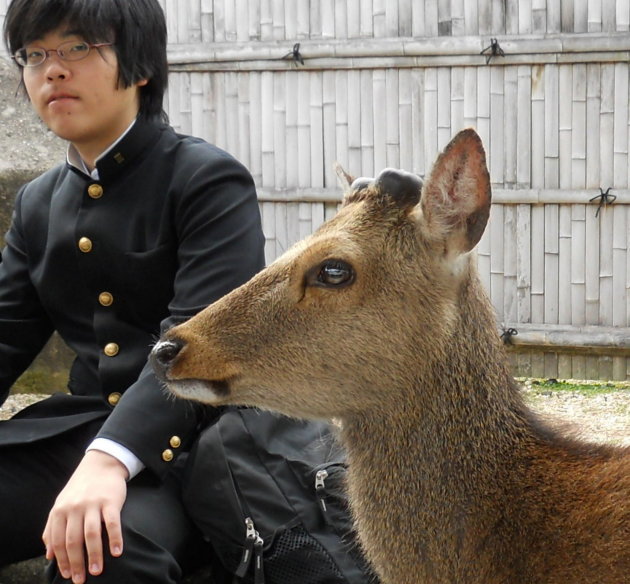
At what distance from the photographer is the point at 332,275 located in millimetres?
2918

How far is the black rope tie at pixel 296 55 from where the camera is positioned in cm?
837

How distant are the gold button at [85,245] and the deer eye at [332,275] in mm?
997

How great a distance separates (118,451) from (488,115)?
5.65 meters

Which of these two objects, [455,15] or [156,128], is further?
[455,15]

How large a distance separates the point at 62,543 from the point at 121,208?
1200 mm

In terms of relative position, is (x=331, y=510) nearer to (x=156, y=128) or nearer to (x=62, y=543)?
(x=62, y=543)

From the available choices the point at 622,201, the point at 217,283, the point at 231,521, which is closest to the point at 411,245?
the point at 217,283

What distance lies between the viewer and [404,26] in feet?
26.8

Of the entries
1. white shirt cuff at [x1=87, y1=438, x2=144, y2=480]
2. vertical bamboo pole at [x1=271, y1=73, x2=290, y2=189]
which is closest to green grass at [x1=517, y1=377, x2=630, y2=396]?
vertical bamboo pole at [x1=271, y1=73, x2=290, y2=189]

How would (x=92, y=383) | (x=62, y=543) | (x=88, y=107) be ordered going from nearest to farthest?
(x=62, y=543)
(x=88, y=107)
(x=92, y=383)

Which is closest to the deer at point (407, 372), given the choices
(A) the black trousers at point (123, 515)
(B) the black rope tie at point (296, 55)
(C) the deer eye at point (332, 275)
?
(C) the deer eye at point (332, 275)

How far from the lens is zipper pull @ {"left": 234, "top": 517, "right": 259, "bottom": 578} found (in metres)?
3.17

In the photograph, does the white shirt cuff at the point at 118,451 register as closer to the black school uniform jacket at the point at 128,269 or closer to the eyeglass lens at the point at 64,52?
the black school uniform jacket at the point at 128,269

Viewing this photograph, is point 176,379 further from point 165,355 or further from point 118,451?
point 118,451
